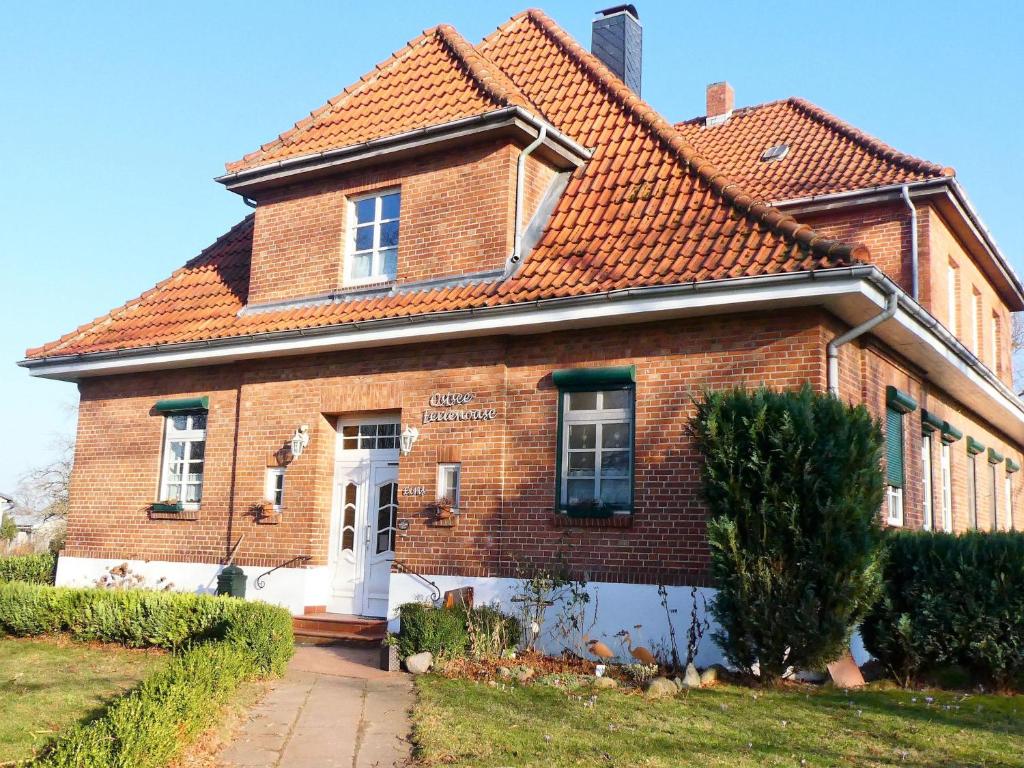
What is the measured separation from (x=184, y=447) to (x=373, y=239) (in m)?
4.51

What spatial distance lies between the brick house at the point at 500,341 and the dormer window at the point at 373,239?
1.7 inches

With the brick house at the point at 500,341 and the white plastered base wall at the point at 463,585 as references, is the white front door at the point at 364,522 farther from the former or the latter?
the white plastered base wall at the point at 463,585

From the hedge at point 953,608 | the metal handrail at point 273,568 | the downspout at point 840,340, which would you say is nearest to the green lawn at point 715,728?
the hedge at point 953,608

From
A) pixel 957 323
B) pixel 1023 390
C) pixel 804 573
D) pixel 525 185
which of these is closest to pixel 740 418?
pixel 804 573

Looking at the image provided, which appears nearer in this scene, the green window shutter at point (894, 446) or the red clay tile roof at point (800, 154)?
the green window shutter at point (894, 446)

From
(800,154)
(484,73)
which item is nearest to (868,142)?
(800,154)

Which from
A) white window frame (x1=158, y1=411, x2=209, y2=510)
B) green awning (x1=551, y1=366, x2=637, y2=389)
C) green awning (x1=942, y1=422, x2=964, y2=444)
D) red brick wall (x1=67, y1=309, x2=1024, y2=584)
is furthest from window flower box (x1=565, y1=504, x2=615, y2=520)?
green awning (x1=942, y1=422, x2=964, y2=444)

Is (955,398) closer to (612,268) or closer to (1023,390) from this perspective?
(612,268)

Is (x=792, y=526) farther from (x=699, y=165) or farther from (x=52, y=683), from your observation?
(x=52, y=683)

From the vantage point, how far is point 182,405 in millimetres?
15281

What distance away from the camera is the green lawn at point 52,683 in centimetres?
723

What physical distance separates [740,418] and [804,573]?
1.50 meters

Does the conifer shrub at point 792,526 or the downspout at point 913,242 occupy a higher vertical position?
the downspout at point 913,242

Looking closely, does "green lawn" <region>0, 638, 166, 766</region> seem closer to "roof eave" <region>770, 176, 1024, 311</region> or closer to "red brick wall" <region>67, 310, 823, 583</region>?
"red brick wall" <region>67, 310, 823, 583</region>
